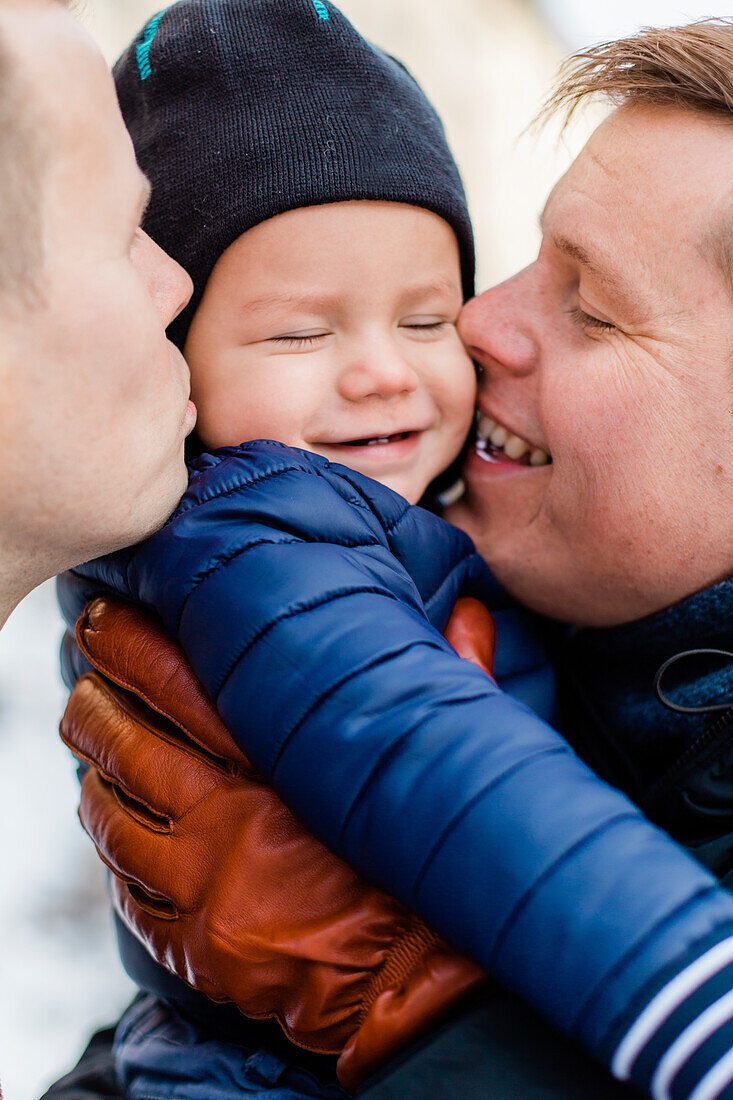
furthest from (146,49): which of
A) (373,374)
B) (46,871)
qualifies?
(46,871)

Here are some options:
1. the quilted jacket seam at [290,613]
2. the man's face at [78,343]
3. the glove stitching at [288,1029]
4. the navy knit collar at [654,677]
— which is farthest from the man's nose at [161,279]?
the navy knit collar at [654,677]

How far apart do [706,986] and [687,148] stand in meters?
1.10

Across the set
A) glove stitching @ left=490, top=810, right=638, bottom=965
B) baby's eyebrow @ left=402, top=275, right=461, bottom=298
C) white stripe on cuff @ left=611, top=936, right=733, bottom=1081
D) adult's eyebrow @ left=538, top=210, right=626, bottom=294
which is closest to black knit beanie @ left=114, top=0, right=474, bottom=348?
baby's eyebrow @ left=402, top=275, right=461, bottom=298

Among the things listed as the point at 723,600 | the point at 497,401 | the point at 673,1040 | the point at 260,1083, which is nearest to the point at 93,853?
the point at 260,1083

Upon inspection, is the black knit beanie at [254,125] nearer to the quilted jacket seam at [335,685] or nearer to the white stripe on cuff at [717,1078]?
the quilted jacket seam at [335,685]

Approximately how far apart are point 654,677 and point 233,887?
708mm

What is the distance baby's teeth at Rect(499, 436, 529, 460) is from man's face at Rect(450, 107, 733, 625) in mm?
70

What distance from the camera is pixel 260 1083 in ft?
3.61

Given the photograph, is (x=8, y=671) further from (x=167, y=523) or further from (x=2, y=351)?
(x=2, y=351)

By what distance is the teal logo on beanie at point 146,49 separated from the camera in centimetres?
142

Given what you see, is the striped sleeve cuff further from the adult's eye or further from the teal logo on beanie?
the teal logo on beanie

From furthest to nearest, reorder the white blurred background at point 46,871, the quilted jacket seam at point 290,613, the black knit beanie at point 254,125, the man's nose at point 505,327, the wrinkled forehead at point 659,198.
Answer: the white blurred background at point 46,871 < the man's nose at point 505,327 < the black knit beanie at point 254,125 < the wrinkled forehead at point 659,198 < the quilted jacket seam at point 290,613

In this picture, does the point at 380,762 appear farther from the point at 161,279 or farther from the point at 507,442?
the point at 507,442

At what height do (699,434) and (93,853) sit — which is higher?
(699,434)
